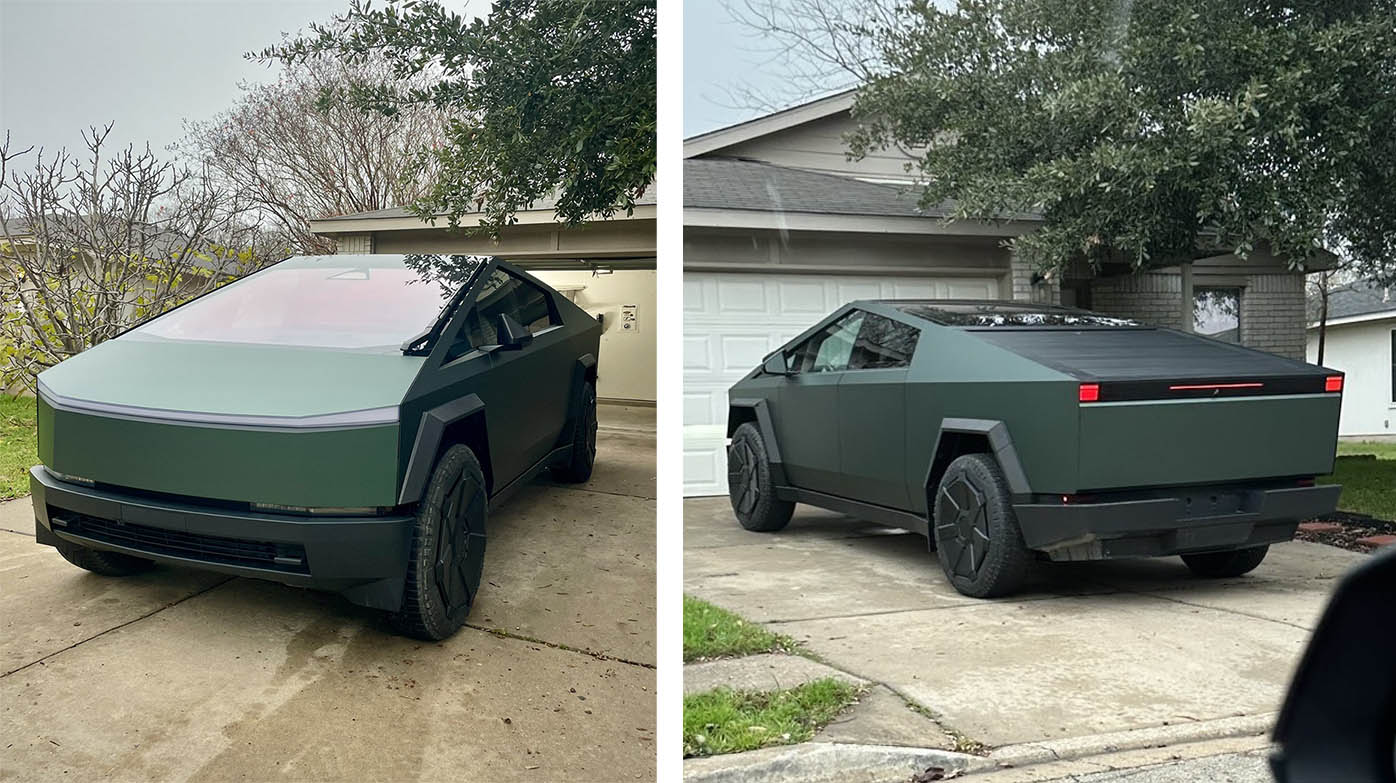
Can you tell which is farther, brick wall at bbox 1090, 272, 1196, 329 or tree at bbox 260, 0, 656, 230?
tree at bbox 260, 0, 656, 230

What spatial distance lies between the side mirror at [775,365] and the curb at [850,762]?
806 millimetres

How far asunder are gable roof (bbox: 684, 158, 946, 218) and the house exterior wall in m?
0.75

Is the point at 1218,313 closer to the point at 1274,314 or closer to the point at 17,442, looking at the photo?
the point at 1274,314

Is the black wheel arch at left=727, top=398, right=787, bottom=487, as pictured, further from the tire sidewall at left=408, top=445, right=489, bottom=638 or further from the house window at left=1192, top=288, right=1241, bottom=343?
the house window at left=1192, top=288, right=1241, bottom=343

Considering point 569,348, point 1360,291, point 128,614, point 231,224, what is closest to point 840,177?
point 569,348

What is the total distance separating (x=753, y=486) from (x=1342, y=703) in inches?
71.6

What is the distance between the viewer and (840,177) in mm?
2180

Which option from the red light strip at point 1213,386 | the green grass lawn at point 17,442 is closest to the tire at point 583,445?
the green grass lawn at point 17,442

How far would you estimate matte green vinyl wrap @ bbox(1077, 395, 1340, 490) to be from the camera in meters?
1.70

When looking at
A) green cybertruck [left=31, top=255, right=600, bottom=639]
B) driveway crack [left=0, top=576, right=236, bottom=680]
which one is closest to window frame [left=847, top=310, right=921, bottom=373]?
green cybertruck [left=31, top=255, right=600, bottom=639]

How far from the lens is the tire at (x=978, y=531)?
2.04 meters

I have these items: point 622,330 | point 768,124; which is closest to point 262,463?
point 622,330

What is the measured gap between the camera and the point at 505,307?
232 centimetres

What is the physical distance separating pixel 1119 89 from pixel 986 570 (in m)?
0.98
